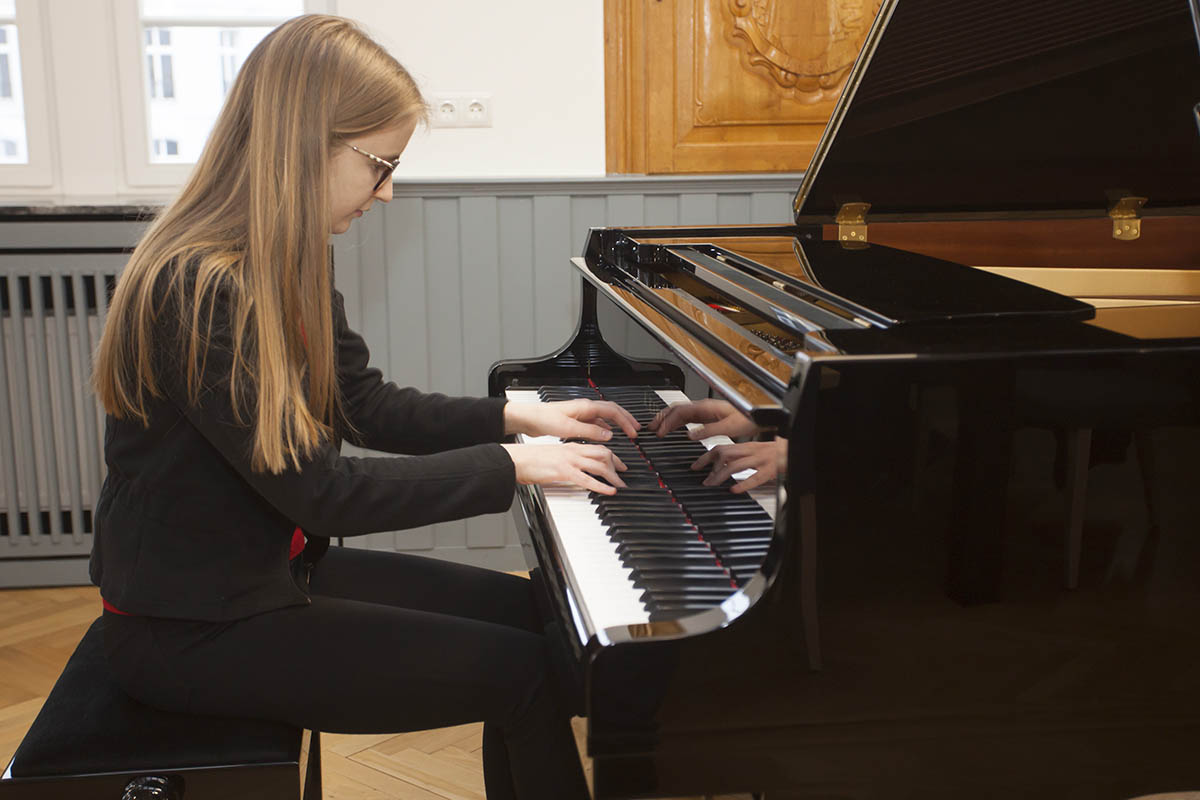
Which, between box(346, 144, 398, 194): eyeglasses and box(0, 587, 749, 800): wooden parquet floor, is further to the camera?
box(0, 587, 749, 800): wooden parquet floor

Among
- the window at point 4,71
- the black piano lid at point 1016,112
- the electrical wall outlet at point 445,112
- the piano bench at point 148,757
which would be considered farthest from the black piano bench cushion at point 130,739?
the window at point 4,71

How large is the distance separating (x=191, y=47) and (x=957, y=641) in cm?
258

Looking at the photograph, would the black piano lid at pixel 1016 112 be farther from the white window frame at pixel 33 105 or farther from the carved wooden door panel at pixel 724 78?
the white window frame at pixel 33 105

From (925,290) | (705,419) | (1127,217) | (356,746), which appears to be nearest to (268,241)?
(705,419)

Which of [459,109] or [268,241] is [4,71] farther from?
[268,241]

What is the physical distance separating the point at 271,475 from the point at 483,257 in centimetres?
167

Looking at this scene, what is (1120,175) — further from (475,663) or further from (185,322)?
(185,322)

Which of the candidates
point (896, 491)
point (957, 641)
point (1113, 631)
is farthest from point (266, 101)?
point (1113, 631)

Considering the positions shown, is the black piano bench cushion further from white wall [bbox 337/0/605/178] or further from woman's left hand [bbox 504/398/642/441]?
white wall [bbox 337/0/605/178]

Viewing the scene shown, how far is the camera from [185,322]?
1074 mm

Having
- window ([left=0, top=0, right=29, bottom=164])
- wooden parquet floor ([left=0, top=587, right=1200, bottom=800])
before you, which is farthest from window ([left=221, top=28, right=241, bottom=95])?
wooden parquet floor ([left=0, top=587, right=1200, bottom=800])

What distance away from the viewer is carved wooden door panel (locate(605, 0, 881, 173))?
8.73ft

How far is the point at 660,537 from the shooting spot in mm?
1069

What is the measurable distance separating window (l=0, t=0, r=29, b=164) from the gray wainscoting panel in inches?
36.3
